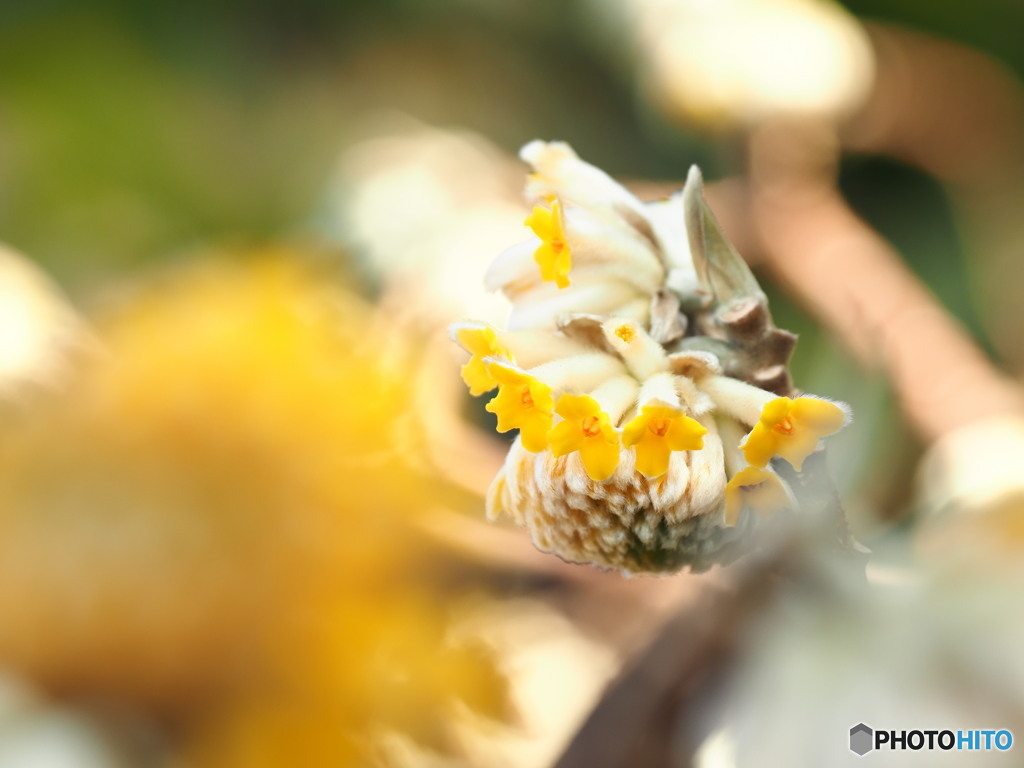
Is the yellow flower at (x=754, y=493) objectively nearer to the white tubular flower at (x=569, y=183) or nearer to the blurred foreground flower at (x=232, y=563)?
the white tubular flower at (x=569, y=183)

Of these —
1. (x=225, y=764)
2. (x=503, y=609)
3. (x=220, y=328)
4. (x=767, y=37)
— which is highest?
(x=767, y=37)

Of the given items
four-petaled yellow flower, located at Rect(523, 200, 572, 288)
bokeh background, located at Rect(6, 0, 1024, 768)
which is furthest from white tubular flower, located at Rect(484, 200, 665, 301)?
bokeh background, located at Rect(6, 0, 1024, 768)

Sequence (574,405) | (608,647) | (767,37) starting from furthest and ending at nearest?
(767,37) → (608,647) → (574,405)

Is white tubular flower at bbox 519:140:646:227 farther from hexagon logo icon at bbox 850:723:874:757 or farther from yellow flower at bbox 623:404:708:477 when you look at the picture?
hexagon logo icon at bbox 850:723:874:757

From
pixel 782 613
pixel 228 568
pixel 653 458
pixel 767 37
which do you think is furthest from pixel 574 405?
pixel 767 37

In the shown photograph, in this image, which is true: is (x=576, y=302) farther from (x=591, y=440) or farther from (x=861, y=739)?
(x=861, y=739)

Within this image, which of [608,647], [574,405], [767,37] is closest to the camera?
[574,405]

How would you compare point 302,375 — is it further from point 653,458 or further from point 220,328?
point 653,458

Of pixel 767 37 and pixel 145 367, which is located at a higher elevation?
pixel 767 37
